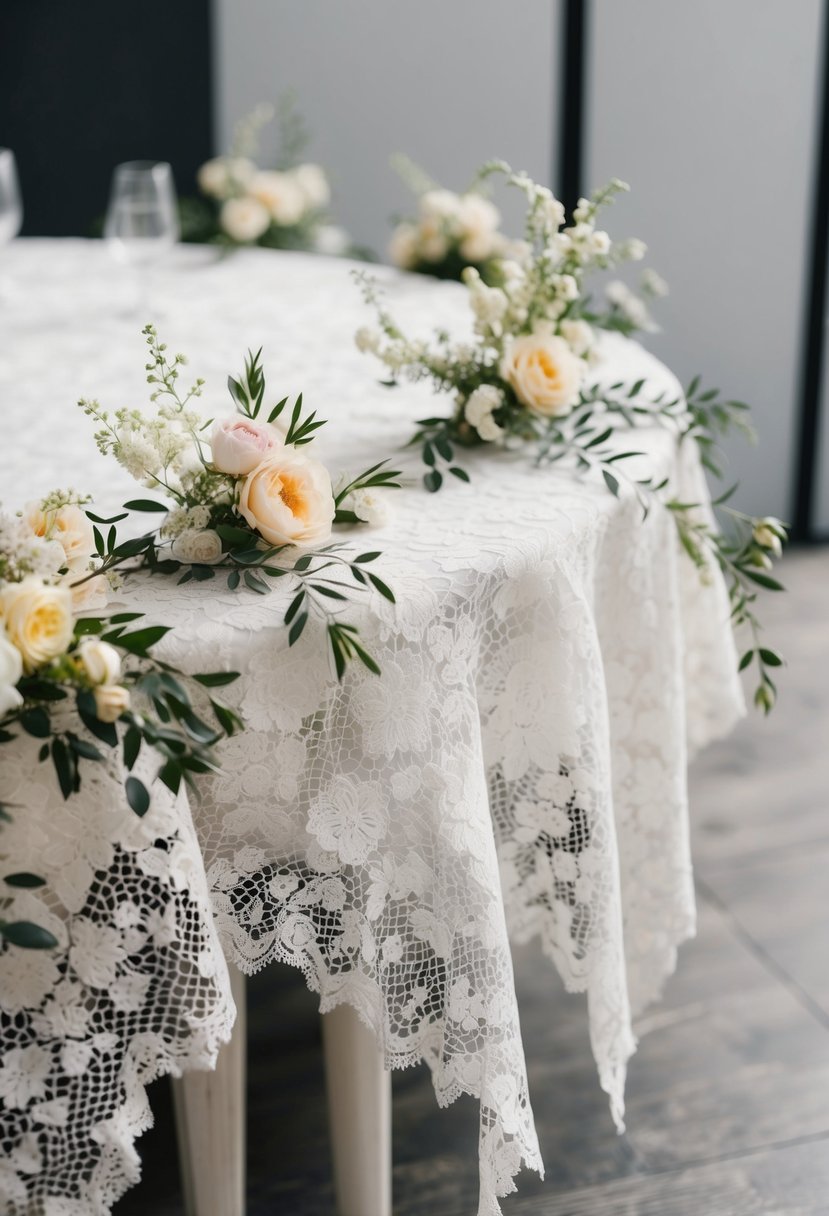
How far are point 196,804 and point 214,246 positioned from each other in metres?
1.87

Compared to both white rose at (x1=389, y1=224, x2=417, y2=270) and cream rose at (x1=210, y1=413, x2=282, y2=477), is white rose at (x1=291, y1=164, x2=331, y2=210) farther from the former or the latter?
cream rose at (x1=210, y1=413, x2=282, y2=477)

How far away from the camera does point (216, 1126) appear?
1.45 m

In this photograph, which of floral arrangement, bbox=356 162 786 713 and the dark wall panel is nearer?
floral arrangement, bbox=356 162 786 713

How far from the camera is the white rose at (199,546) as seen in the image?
1165 mm

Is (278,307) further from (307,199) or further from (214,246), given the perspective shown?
(307,199)

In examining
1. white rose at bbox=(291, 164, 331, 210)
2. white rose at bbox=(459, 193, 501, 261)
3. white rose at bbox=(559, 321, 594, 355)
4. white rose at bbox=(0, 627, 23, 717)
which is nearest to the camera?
white rose at bbox=(0, 627, 23, 717)

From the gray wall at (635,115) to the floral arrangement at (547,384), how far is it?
231 centimetres

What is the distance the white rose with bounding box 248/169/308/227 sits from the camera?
2756mm

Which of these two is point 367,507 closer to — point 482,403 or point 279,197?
point 482,403

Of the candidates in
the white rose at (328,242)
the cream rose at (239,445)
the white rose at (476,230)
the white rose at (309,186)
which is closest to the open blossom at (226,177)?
the white rose at (309,186)

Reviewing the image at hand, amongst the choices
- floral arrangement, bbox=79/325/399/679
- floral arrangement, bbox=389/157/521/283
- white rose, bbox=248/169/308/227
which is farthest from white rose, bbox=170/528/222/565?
white rose, bbox=248/169/308/227

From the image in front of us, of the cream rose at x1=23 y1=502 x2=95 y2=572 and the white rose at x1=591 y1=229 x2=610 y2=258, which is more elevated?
the white rose at x1=591 y1=229 x2=610 y2=258

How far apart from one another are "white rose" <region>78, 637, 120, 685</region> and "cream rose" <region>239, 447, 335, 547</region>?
0.78ft

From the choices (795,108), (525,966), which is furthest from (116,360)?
(795,108)
